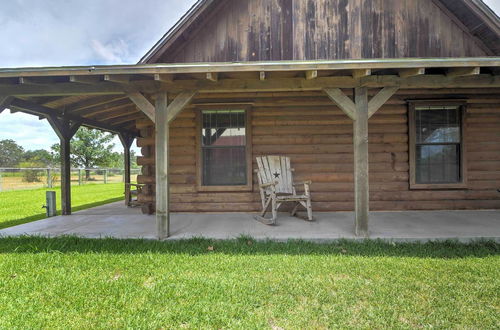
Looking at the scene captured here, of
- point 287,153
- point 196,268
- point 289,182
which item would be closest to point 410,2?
point 287,153

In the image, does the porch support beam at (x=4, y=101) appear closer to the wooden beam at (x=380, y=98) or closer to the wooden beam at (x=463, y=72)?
the wooden beam at (x=380, y=98)

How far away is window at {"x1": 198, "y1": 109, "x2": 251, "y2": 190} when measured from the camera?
17.0 feet

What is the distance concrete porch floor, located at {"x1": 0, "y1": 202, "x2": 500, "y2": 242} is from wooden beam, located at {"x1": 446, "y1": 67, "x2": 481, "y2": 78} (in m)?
1.90

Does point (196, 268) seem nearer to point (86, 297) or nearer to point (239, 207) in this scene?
point (86, 297)

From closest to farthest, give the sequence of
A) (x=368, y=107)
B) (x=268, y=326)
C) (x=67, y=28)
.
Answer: (x=268, y=326), (x=368, y=107), (x=67, y=28)

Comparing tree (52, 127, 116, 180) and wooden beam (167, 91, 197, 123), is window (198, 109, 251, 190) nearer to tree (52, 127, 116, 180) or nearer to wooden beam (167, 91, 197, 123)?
wooden beam (167, 91, 197, 123)

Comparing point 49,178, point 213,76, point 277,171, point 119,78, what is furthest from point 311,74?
point 49,178

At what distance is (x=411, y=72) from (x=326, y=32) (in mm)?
2470

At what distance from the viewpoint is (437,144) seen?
5.09m

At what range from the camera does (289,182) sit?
15.4ft

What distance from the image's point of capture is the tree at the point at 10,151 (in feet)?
130

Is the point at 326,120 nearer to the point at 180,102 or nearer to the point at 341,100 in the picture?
the point at 341,100

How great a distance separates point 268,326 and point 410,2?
5.91 metres

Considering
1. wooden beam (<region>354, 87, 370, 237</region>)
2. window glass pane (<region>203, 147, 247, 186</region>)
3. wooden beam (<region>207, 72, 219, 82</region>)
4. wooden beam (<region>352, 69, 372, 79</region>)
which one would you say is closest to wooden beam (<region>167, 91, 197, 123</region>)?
wooden beam (<region>207, 72, 219, 82</region>)
